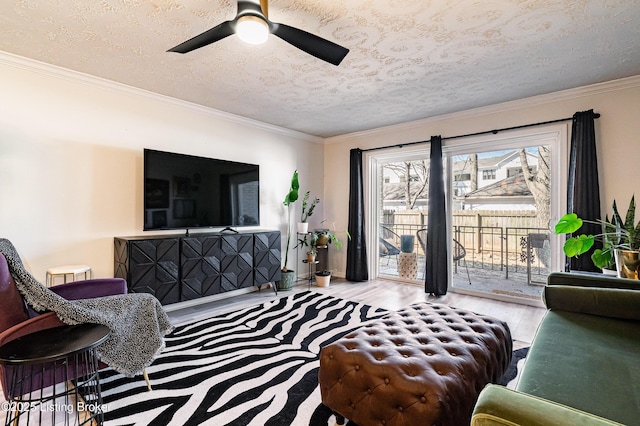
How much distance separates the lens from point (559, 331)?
1.65 meters

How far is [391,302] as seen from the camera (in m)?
3.72

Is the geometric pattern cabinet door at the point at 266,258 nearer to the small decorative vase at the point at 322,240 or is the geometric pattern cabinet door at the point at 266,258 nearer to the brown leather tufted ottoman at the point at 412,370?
the small decorative vase at the point at 322,240

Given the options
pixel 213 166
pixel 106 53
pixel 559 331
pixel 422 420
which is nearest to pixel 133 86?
pixel 106 53

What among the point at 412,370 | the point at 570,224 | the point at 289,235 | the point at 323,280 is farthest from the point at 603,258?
the point at 289,235

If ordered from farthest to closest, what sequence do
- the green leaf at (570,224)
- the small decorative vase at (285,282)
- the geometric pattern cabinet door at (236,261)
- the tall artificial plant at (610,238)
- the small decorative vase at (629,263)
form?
the small decorative vase at (285,282) → the geometric pattern cabinet door at (236,261) → the green leaf at (570,224) → the tall artificial plant at (610,238) → the small decorative vase at (629,263)

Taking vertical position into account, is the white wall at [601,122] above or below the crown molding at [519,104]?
below

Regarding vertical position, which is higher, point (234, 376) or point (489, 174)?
point (489, 174)

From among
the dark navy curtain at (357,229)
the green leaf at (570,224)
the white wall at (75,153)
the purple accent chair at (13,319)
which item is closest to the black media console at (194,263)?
the white wall at (75,153)

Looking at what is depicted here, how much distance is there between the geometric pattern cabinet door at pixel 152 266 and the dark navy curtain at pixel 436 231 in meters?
3.15

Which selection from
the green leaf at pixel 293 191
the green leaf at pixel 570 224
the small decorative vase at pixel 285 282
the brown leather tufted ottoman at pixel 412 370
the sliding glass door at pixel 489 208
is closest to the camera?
the brown leather tufted ottoman at pixel 412 370

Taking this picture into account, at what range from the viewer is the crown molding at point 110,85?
2535mm

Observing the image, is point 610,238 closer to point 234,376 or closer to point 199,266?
point 234,376

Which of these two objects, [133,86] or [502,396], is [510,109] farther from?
[133,86]

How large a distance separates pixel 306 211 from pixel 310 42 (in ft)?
11.3
